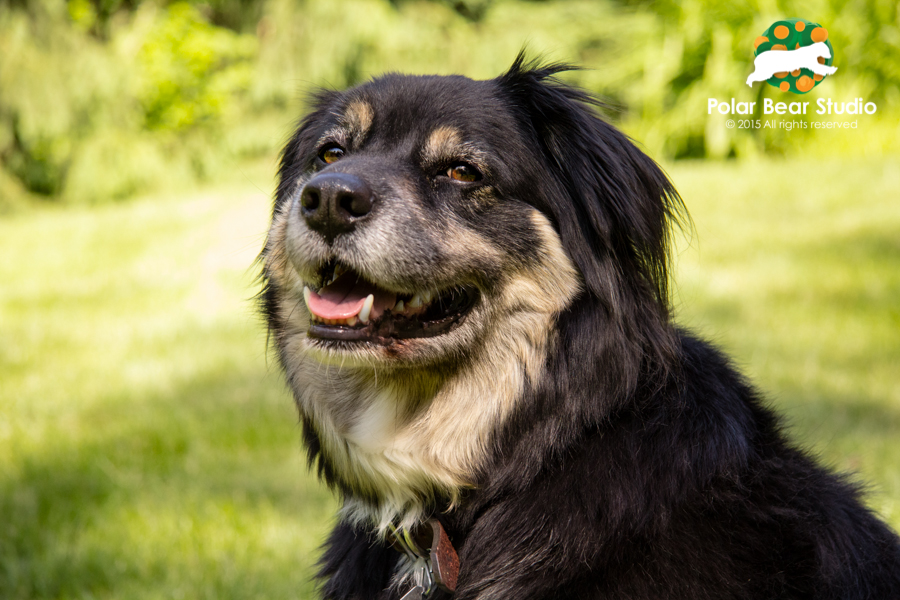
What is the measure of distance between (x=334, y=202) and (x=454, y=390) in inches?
28.3

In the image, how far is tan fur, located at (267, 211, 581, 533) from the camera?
2.47 meters

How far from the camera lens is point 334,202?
241cm

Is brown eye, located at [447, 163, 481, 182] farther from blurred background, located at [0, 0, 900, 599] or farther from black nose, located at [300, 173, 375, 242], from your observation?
blurred background, located at [0, 0, 900, 599]

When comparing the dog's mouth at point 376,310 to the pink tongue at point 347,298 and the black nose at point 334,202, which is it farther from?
the black nose at point 334,202

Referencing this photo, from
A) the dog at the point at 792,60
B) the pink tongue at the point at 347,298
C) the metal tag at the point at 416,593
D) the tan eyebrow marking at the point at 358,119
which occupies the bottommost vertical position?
the metal tag at the point at 416,593

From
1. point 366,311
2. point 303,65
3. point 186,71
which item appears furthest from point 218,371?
point 186,71

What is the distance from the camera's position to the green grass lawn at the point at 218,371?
3951 millimetres

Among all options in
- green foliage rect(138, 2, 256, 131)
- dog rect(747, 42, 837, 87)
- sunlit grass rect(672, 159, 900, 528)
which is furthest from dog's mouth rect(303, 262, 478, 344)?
green foliage rect(138, 2, 256, 131)

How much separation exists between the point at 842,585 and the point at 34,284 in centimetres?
995

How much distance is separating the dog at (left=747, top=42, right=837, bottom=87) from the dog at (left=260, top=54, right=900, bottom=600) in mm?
6482

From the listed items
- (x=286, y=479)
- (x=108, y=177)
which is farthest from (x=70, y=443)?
(x=108, y=177)

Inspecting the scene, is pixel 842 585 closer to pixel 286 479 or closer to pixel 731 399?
pixel 731 399

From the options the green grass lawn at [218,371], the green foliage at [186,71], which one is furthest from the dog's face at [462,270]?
the green foliage at [186,71]

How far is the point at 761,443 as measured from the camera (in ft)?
7.94
